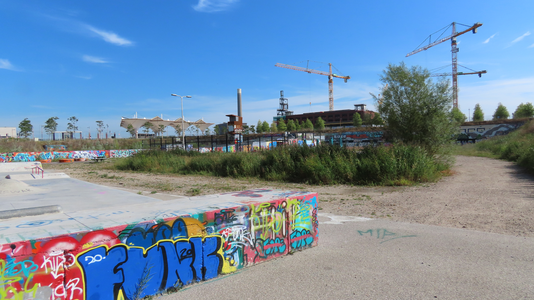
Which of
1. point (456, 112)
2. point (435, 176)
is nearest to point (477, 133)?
point (456, 112)

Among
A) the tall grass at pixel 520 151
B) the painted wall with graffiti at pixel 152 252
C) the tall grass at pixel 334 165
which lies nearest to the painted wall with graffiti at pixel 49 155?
the tall grass at pixel 334 165

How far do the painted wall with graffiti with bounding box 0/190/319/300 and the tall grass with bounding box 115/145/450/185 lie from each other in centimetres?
986

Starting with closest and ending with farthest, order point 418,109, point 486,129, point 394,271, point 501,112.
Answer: point 394,271 < point 418,109 < point 486,129 < point 501,112

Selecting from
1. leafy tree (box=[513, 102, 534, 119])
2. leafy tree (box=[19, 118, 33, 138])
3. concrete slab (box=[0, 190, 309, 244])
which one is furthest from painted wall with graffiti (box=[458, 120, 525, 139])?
leafy tree (box=[19, 118, 33, 138])

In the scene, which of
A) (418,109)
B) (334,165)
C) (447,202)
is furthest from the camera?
(418,109)

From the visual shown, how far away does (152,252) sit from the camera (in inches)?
143

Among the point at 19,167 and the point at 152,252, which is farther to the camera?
the point at 19,167

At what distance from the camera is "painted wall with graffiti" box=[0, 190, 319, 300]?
2863mm

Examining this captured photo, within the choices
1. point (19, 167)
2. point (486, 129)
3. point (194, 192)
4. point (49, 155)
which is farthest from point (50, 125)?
point (486, 129)

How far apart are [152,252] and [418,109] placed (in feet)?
58.2

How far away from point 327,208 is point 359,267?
14.9 feet

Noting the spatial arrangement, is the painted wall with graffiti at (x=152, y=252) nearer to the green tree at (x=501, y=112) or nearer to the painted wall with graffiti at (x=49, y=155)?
the painted wall with graffiti at (x=49, y=155)

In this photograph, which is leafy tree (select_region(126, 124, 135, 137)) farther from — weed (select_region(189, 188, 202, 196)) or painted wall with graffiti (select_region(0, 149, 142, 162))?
weed (select_region(189, 188, 202, 196))

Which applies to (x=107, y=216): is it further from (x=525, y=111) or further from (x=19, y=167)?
(x=525, y=111)
